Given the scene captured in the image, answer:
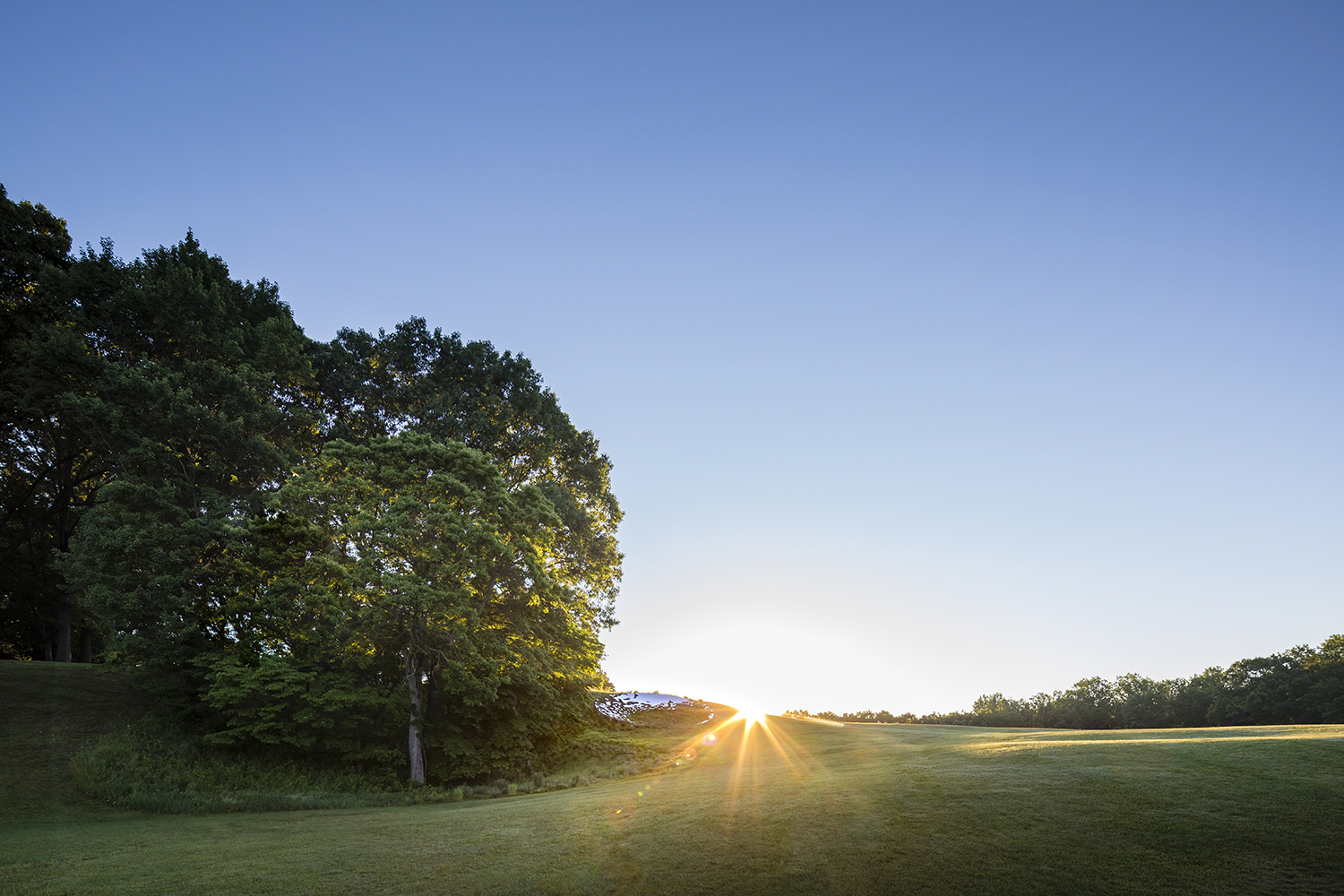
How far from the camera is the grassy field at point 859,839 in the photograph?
7930mm

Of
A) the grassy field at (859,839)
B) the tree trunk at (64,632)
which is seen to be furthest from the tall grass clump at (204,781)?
the tree trunk at (64,632)

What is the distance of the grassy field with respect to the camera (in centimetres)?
793

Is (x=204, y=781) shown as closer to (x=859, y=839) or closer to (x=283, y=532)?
(x=283, y=532)

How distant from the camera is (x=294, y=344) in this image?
32.9 m

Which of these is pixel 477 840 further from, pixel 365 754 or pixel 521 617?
pixel 365 754

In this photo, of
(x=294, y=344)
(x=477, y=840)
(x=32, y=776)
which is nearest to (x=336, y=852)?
(x=477, y=840)

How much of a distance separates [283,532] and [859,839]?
79.5 ft

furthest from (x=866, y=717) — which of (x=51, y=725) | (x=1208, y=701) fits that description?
(x=51, y=725)

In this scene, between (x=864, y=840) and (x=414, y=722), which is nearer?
(x=864, y=840)

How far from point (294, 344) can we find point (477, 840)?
29.6 metres

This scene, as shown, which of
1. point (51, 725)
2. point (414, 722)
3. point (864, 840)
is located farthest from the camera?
point (414, 722)

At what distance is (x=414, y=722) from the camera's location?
2538cm

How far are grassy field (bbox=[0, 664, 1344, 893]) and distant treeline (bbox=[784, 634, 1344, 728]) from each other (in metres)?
18.0

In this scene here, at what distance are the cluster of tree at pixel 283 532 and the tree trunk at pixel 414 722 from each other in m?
0.09
